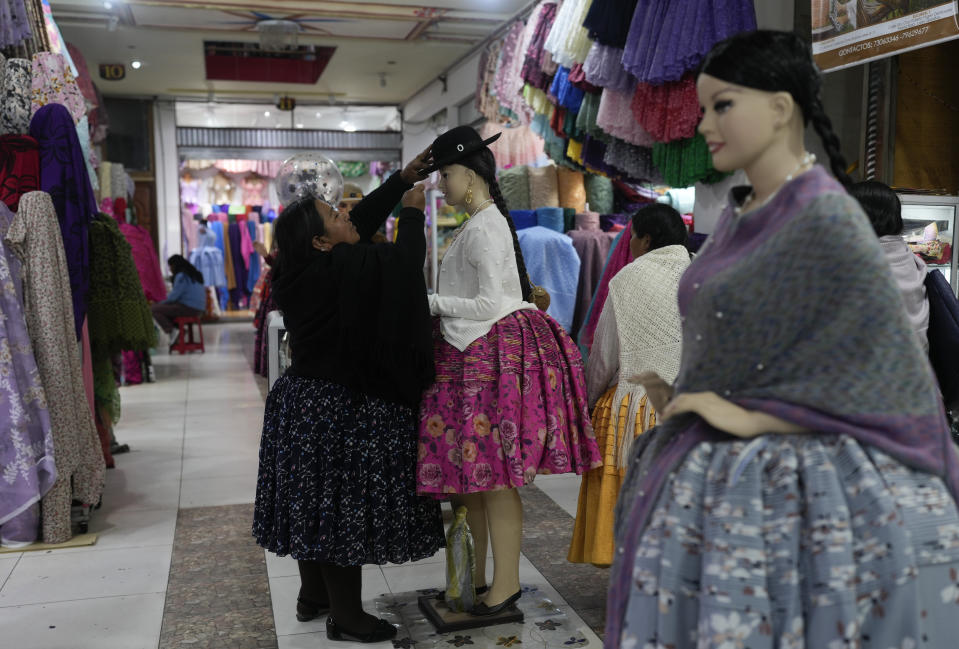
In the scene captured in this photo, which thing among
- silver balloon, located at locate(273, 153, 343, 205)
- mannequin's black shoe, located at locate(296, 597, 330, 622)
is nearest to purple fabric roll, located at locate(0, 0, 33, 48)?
silver balloon, located at locate(273, 153, 343, 205)

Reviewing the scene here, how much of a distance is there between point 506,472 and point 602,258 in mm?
2741

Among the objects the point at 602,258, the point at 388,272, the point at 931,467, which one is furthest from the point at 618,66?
the point at 931,467

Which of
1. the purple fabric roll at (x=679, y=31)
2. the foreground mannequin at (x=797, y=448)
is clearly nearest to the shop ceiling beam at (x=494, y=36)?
the purple fabric roll at (x=679, y=31)

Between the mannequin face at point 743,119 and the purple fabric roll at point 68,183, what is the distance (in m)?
3.25

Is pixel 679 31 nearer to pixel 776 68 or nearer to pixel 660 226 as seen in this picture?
pixel 660 226

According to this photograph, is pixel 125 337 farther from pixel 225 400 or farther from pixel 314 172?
pixel 225 400

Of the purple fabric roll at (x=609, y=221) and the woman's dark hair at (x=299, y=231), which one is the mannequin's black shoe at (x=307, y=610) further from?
the purple fabric roll at (x=609, y=221)

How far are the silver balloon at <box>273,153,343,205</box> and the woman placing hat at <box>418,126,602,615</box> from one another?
1890mm

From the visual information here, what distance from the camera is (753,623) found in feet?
3.94

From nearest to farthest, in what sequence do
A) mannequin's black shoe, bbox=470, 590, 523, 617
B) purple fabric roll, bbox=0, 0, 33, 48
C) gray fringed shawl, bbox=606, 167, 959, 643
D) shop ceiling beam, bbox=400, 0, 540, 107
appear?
1. gray fringed shawl, bbox=606, 167, 959, 643
2. mannequin's black shoe, bbox=470, 590, 523, 617
3. purple fabric roll, bbox=0, 0, 33, 48
4. shop ceiling beam, bbox=400, 0, 540, 107

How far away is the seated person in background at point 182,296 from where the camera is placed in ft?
32.6

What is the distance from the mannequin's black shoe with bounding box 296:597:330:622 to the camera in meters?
2.85

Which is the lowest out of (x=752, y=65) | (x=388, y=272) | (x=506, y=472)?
(x=506, y=472)

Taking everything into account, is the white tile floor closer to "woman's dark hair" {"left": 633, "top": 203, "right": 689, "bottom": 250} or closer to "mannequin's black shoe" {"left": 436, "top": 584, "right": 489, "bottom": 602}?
"mannequin's black shoe" {"left": 436, "top": 584, "right": 489, "bottom": 602}
